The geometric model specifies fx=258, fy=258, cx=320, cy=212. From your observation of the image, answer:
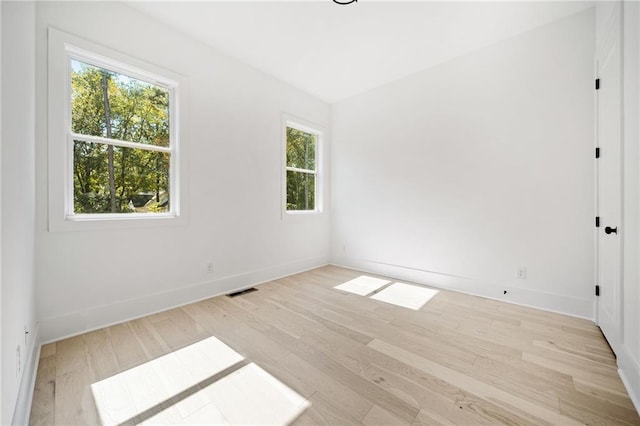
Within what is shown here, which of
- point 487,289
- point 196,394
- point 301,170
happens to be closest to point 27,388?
point 196,394

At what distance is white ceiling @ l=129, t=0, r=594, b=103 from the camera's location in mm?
2408

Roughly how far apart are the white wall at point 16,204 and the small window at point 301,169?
2.75 meters

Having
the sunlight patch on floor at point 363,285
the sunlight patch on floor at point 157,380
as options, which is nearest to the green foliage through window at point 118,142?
the sunlight patch on floor at point 157,380

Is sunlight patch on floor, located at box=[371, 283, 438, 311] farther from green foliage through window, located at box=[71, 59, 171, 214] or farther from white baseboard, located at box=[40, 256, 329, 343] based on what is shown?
green foliage through window, located at box=[71, 59, 171, 214]

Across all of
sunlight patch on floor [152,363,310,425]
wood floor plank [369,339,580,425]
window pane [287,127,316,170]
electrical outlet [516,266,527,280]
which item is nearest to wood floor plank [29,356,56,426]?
sunlight patch on floor [152,363,310,425]

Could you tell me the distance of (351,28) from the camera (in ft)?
8.86

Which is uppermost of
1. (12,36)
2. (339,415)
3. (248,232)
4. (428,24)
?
(428,24)

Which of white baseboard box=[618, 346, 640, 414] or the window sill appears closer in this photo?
white baseboard box=[618, 346, 640, 414]

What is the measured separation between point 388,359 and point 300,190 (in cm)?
296

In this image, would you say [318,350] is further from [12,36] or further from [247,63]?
[247,63]

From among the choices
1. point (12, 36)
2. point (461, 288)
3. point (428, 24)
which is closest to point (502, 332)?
point (461, 288)

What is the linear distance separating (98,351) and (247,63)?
3359mm

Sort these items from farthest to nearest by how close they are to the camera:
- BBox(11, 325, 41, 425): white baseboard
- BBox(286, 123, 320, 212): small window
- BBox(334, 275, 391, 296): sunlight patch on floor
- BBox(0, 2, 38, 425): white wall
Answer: BBox(286, 123, 320, 212): small window, BBox(334, 275, 391, 296): sunlight patch on floor, BBox(11, 325, 41, 425): white baseboard, BBox(0, 2, 38, 425): white wall

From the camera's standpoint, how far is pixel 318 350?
→ 6.30 feet
